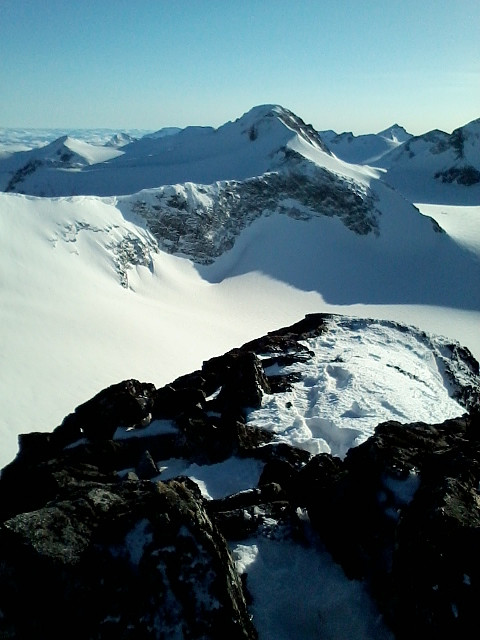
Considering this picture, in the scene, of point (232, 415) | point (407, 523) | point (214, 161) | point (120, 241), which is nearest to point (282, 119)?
point (214, 161)

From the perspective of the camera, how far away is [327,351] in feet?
70.0

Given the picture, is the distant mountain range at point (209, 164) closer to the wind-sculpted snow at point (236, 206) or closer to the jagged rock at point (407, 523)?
the wind-sculpted snow at point (236, 206)

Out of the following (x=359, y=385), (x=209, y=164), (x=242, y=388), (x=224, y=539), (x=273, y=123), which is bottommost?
(x=359, y=385)

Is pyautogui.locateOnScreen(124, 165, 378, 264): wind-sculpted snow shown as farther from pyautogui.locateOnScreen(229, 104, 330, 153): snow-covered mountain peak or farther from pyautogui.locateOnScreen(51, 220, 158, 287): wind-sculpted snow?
pyautogui.locateOnScreen(229, 104, 330, 153): snow-covered mountain peak

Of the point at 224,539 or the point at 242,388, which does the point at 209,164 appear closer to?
the point at 242,388

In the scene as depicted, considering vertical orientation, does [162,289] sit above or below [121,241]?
below

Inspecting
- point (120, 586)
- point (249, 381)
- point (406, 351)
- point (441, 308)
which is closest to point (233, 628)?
point (120, 586)

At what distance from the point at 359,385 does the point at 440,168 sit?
14447 centimetres

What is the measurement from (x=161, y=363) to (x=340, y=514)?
68.1ft

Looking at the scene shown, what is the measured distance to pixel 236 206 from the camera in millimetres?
60188

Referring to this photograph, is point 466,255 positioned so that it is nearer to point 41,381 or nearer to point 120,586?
point 41,381

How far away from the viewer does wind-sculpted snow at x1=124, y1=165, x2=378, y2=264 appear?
5241 centimetres

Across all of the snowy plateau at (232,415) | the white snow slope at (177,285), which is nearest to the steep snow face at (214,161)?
the white snow slope at (177,285)

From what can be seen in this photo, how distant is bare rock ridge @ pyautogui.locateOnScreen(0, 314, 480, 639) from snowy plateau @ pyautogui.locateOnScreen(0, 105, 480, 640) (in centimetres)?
3
